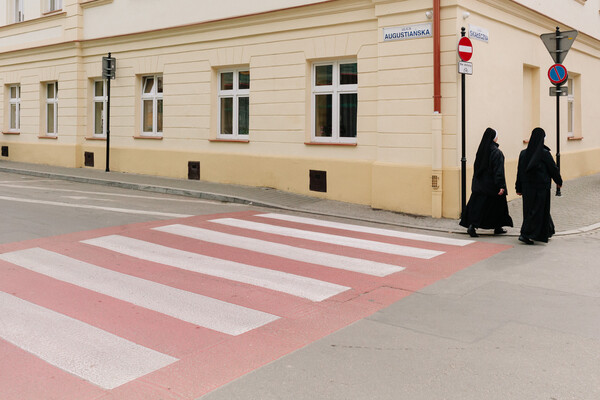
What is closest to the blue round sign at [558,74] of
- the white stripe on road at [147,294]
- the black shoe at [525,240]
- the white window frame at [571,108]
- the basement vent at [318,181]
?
the white window frame at [571,108]

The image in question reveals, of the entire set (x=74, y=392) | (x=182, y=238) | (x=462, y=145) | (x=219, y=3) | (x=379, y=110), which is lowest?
(x=74, y=392)

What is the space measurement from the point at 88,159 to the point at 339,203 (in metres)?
11.4

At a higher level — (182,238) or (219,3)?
(219,3)

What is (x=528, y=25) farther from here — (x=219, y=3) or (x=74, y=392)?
(x=74, y=392)

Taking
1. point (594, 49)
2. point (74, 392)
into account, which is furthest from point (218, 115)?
A: point (74, 392)

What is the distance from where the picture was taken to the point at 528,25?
590 inches

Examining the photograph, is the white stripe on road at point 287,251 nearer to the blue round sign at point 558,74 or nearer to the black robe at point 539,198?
the black robe at point 539,198

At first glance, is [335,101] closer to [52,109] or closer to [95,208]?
[95,208]

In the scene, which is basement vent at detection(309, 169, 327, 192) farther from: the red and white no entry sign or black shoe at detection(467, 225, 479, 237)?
black shoe at detection(467, 225, 479, 237)

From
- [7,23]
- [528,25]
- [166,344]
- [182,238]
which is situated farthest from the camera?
[7,23]

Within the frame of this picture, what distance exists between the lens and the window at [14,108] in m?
24.9

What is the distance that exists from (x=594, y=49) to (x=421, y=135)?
35.6 feet

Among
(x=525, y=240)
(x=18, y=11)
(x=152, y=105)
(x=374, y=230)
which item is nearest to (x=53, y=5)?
(x=18, y=11)

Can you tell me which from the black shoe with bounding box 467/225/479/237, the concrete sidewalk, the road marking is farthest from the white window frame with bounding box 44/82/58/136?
the black shoe with bounding box 467/225/479/237
